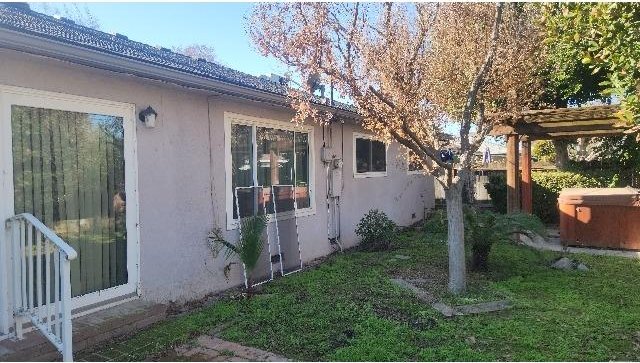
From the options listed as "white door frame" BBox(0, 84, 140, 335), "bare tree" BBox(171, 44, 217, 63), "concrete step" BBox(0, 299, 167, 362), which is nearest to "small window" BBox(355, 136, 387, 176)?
"white door frame" BBox(0, 84, 140, 335)

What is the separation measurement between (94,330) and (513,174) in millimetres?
9526

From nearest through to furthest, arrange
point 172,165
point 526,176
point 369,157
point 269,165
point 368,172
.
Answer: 1. point 172,165
2. point 269,165
3. point 526,176
4. point 368,172
5. point 369,157

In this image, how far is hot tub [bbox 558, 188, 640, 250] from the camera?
31.9 feet

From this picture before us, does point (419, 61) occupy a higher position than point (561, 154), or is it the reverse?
point (419, 61)

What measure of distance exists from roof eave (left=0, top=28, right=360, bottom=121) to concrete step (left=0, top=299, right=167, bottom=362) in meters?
2.58

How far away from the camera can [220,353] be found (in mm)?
4422

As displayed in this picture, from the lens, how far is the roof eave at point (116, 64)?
3691mm

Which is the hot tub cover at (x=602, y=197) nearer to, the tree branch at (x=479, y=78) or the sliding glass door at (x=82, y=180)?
the tree branch at (x=479, y=78)

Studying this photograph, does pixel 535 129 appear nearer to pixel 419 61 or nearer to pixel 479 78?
pixel 479 78

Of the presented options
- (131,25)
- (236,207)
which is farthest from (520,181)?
(131,25)

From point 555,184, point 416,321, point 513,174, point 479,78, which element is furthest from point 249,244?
point 555,184

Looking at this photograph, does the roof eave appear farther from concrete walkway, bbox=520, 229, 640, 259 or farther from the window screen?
concrete walkway, bbox=520, 229, 640, 259

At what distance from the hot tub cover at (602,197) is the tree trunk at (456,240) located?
17.1 ft

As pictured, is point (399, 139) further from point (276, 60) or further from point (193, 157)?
point (193, 157)
